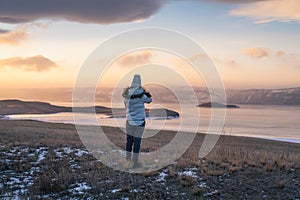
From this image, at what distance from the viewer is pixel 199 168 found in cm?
1035

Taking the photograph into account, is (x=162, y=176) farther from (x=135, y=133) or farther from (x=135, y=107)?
(x=135, y=107)

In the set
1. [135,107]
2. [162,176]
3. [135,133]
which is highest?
[135,107]

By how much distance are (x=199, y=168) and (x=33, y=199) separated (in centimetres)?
453

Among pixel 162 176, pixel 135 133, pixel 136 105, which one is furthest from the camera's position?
pixel 135 133

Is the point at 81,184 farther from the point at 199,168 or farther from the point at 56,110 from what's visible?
the point at 56,110

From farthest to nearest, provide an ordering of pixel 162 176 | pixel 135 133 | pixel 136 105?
pixel 135 133 < pixel 136 105 < pixel 162 176

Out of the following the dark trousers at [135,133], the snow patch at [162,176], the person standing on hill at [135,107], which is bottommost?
the snow patch at [162,176]

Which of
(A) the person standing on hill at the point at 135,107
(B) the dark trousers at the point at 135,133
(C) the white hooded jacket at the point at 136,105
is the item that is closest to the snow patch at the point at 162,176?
(A) the person standing on hill at the point at 135,107

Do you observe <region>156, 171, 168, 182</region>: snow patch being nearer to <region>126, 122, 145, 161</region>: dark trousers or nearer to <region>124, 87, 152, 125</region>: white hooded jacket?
<region>126, 122, 145, 161</region>: dark trousers

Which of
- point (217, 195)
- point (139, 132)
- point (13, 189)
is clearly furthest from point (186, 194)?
point (13, 189)

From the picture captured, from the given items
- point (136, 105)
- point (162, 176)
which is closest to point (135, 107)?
point (136, 105)

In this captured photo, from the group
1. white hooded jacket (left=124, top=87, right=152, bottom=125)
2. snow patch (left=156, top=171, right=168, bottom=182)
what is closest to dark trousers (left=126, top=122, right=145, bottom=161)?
white hooded jacket (left=124, top=87, right=152, bottom=125)

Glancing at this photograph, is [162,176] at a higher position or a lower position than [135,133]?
lower

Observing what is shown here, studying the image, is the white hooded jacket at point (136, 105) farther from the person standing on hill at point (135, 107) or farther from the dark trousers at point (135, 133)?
the dark trousers at point (135, 133)
